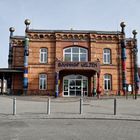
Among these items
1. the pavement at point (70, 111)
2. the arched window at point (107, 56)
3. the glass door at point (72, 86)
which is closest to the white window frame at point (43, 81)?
the glass door at point (72, 86)

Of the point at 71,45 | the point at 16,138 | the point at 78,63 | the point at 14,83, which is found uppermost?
the point at 71,45

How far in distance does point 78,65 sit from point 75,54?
3103 millimetres

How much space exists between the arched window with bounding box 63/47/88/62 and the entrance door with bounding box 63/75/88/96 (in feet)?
7.54

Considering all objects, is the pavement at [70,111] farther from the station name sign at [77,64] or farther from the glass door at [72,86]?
the glass door at [72,86]

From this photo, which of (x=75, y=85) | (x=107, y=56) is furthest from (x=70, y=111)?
(x=107, y=56)

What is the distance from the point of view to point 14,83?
131 feet

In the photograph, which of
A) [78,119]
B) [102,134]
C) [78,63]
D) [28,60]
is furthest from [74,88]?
[102,134]

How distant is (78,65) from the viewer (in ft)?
120

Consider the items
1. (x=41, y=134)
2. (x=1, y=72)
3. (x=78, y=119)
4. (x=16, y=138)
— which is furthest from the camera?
(x=1, y=72)

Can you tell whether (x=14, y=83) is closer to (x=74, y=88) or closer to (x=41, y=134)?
(x=74, y=88)

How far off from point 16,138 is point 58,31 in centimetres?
3106

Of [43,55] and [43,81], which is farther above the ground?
[43,55]

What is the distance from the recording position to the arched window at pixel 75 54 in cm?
3906

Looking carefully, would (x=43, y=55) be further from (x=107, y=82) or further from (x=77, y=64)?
(x=107, y=82)
